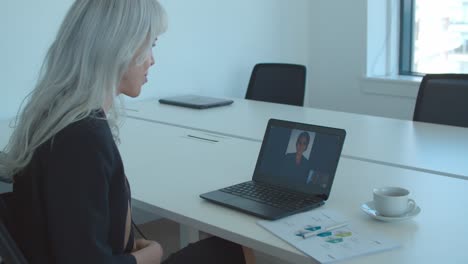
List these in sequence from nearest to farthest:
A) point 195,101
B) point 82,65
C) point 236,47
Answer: point 82,65, point 195,101, point 236,47

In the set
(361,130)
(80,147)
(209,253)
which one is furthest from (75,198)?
(361,130)

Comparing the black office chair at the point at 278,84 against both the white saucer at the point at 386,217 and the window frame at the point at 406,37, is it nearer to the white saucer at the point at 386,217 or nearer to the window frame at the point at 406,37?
the window frame at the point at 406,37

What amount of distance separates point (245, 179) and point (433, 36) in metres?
2.63

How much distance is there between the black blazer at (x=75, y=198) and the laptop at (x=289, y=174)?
1.37 ft

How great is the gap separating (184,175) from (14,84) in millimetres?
1388

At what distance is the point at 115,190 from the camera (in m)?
1.42

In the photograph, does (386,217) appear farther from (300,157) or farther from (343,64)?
(343,64)

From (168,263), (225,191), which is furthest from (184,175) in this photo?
(168,263)

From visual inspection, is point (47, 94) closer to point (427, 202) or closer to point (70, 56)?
point (70, 56)

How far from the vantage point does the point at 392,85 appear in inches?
160

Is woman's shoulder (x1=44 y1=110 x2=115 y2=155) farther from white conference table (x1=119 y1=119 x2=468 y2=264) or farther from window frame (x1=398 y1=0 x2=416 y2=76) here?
window frame (x1=398 y1=0 x2=416 y2=76)

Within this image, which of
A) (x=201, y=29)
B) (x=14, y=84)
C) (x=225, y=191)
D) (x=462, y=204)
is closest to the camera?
(x=462, y=204)

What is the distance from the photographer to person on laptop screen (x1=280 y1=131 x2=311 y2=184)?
180cm

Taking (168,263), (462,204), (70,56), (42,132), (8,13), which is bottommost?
(168,263)
